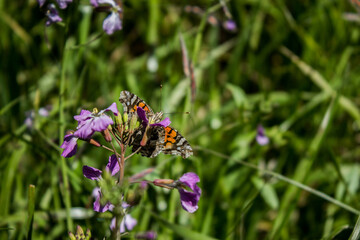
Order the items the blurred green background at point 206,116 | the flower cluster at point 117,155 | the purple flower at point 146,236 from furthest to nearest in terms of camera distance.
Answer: the blurred green background at point 206,116, the purple flower at point 146,236, the flower cluster at point 117,155

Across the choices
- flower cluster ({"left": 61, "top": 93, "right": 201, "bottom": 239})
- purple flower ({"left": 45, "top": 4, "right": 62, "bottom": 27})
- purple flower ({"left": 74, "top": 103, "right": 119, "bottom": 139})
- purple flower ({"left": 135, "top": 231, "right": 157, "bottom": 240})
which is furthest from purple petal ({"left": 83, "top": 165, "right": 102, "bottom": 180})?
purple flower ({"left": 45, "top": 4, "right": 62, "bottom": 27})

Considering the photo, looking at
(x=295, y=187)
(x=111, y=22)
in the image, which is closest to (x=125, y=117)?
(x=111, y=22)

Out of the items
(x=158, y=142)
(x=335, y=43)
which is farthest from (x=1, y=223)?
(x=335, y=43)

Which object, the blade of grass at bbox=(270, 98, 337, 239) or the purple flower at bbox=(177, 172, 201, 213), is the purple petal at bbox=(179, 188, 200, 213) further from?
the blade of grass at bbox=(270, 98, 337, 239)

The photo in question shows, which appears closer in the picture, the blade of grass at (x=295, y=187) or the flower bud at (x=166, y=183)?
the flower bud at (x=166, y=183)

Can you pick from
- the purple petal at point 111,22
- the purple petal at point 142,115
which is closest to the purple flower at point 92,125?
the purple petal at point 142,115

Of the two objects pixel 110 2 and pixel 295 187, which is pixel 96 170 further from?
pixel 295 187

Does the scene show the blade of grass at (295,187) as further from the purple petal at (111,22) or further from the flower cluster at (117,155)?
the purple petal at (111,22)

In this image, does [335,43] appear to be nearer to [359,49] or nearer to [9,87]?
[359,49]
